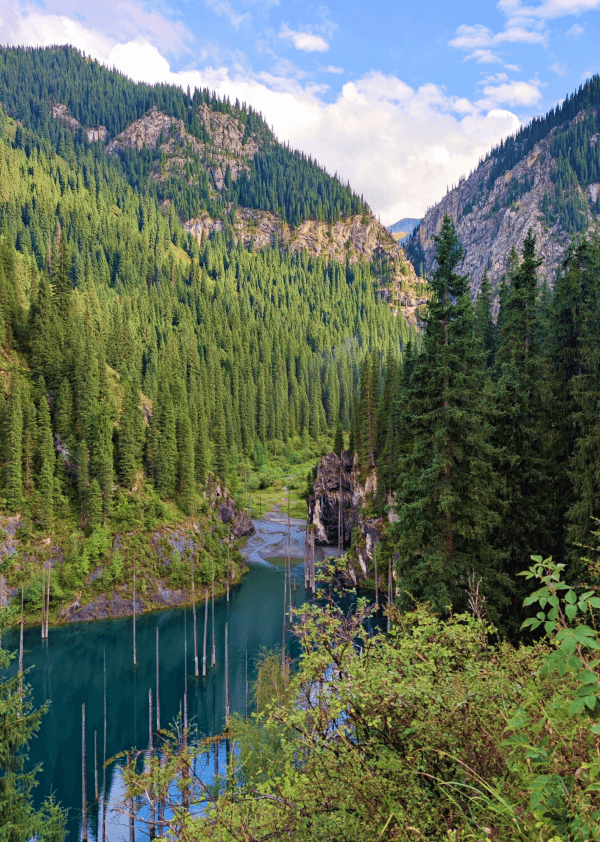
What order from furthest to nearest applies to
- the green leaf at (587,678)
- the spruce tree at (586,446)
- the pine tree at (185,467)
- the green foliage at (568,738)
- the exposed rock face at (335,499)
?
the pine tree at (185,467) → the exposed rock face at (335,499) → the spruce tree at (586,446) → the green foliage at (568,738) → the green leaf at (587,678)

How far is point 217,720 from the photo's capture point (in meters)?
41.0

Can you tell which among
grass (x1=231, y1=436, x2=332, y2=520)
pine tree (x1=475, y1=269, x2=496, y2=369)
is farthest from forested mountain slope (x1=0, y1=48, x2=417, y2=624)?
pine tree (x1=475, y1=269, x2=496, y2=369)

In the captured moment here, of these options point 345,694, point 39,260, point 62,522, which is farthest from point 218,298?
point 345,694

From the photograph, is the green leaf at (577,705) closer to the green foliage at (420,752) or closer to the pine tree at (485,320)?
the green foliage at (420,752)

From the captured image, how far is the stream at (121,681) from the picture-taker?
34.4 m

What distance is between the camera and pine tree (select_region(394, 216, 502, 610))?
62.7 ft

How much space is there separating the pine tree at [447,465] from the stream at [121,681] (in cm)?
1851

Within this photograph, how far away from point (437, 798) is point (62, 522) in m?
68.1

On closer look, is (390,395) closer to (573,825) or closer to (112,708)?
(112,708)

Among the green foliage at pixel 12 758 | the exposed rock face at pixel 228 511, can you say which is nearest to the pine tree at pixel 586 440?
the green foliage at pixel 12 758

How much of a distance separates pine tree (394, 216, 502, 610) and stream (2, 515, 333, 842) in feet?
60.7

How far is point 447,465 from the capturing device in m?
19.8

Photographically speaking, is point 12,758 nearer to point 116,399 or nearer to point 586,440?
point 586,440

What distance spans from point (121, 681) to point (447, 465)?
43.6 metres
